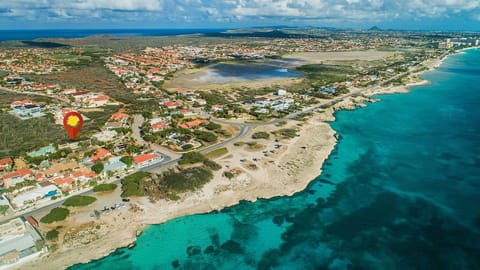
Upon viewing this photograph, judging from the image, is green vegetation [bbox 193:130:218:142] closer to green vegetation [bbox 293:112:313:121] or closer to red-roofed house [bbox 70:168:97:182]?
red-roofed house [bbox 70:168:97:182]

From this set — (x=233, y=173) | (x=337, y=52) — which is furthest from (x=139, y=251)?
(x=337, y=52)

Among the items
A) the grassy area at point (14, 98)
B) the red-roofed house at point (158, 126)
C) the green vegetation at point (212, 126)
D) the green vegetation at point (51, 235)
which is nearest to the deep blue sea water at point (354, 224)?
the green vegetation at point (51, 235)

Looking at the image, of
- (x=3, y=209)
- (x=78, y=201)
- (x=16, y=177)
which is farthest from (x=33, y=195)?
(x=16, y=177)

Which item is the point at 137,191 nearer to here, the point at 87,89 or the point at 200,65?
the point at 87,89

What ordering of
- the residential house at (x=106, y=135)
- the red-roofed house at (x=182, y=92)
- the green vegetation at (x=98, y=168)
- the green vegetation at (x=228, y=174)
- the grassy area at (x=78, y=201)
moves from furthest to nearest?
1. the red-roofed house at (x=182, y=92)
2. the residential house at (x=106, y=135)
3. the green vegetation at (x=228, y=174)
4. the green vegetation at (x=98, y=168)
5. the grassy area at (x=78, y=201)

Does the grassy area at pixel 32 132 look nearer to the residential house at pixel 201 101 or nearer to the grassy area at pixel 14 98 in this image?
the grassy area at pixel 14 98

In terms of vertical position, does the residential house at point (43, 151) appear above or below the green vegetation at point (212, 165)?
above
